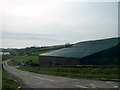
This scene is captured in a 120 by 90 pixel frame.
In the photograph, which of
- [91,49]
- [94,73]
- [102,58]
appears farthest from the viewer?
[91,49]

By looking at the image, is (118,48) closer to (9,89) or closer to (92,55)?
(92,55)

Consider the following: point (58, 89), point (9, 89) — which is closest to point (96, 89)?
point (58, 89)

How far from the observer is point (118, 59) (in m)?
58.0

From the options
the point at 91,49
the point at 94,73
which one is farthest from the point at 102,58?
the point at 94,73

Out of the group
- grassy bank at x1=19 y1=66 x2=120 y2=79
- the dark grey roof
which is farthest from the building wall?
grassy bank at x1=19 y1=66 x2=120 y2=79

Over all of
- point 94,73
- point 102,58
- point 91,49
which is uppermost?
point 91,49

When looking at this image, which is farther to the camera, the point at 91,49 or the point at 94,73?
the point at 91,49

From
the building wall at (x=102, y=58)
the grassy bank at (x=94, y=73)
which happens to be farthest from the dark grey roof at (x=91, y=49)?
the grassy bank at (x=94, y=73)

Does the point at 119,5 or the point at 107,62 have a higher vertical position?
the point at 119,5

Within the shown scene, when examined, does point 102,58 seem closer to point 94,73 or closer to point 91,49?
point 91,49

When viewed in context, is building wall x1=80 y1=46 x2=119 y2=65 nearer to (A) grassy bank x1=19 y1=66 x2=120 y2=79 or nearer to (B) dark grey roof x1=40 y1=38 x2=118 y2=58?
(B) dark grey roof x1=40 y1=38 x2=118 y2=58

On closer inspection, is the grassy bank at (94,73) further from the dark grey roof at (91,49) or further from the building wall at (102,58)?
the dark grey roof at (91,49)

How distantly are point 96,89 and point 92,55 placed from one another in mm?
41156

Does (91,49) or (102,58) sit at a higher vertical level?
(91,49)
